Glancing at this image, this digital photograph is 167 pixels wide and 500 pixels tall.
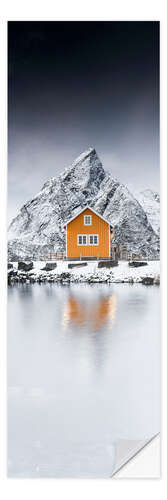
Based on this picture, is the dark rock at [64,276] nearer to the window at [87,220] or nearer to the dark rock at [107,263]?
the dark rock at [107,263]

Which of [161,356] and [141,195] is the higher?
[141,195]

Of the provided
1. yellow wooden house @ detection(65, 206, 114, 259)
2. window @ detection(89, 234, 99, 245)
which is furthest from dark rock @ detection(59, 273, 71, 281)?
window @ detection(89, 234, 99, 245)

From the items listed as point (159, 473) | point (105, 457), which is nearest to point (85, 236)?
point (105, 457)

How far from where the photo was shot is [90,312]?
2.15 metres

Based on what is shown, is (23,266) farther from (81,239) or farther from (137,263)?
(137,263)

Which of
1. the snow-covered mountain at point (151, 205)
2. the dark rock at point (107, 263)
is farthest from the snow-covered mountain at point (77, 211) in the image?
the dark rock at point (107, 263)

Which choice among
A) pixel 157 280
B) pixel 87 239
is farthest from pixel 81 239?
pixel 157 280

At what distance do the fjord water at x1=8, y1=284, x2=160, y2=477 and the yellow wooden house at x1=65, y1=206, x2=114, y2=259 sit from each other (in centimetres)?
22

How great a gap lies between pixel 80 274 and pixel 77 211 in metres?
0.38

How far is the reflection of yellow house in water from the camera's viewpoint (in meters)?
2.12
